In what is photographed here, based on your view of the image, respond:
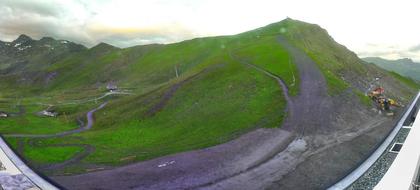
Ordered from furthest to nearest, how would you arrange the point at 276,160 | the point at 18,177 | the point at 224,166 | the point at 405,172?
the point at 276,160 < the point at 224,166 < the point at 18,177 < the point at 405,172

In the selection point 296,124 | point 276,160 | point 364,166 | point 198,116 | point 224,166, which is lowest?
point 224,166

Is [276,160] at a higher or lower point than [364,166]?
lower

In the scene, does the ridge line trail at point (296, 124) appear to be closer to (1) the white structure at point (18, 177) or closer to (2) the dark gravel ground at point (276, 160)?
(2) the dark gravel ground at point (276, 160)

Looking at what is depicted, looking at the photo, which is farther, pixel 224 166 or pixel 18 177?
pixel 224 166

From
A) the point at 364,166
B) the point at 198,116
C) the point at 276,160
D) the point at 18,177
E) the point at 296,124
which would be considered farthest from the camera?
the point at 198,116

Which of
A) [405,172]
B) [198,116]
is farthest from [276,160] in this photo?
[198,116]

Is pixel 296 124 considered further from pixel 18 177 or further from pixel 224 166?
pixel 18 177

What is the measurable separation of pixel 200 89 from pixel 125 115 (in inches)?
780

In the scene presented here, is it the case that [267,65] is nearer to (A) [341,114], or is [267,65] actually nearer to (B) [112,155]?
(A) [341,114]

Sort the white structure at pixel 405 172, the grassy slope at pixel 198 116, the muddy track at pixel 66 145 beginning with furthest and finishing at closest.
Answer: the grassy slope at pixel 198 116 < the muddy track at pixel 66 145 < the white structure at pixel 405 172

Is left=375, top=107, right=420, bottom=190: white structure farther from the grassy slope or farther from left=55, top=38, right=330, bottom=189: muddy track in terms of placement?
the grassy slope

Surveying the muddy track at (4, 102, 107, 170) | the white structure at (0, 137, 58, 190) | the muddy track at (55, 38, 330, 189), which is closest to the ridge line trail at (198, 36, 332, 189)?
the muddy track at (55, 38, 330, 189)

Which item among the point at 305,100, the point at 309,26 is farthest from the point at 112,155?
the point at 309,26

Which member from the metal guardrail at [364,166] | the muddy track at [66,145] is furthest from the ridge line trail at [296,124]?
the muddy track at [66,145]
